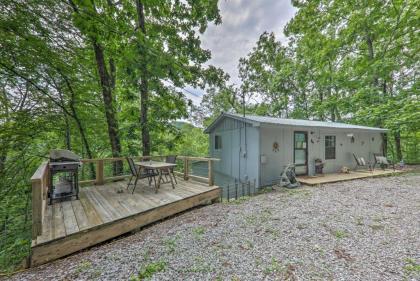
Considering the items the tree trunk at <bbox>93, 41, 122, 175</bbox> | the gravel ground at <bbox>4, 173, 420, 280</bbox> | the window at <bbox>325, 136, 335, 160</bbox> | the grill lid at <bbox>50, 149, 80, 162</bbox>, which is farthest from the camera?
the window at <bbox>325, 136, 335, 160</bbox>

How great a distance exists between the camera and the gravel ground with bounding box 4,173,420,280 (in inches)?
81.6

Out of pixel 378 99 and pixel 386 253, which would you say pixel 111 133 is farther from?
pixel 378 99

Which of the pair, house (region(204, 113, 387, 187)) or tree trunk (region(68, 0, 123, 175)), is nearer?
tree trunk (region(68, 0, 123, 175))

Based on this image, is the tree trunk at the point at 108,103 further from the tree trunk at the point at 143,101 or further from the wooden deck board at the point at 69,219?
the wooden deck board at the point at 69,219

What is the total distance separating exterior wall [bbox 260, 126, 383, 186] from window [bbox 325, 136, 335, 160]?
189 millimetres

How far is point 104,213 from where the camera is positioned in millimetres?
3199

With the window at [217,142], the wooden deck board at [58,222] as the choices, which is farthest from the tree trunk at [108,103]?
the window at [217,142]

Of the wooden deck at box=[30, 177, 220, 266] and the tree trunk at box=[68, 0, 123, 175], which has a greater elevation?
the tree trunk at box=[68, 0, 123, 175]

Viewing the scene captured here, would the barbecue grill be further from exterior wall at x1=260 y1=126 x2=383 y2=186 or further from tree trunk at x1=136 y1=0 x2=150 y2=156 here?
exterior wall at x1=260 y1=126 x2=383 y2=186

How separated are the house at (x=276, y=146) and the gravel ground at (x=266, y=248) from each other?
269cm

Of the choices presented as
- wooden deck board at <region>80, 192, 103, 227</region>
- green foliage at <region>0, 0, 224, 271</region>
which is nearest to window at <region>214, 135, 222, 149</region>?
green foliage at <region>0, 0, 224, 271</region>

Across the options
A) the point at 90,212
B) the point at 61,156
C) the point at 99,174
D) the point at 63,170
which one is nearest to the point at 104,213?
the point at 90,212

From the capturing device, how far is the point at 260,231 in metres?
3.11

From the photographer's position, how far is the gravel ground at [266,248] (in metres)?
2.07
